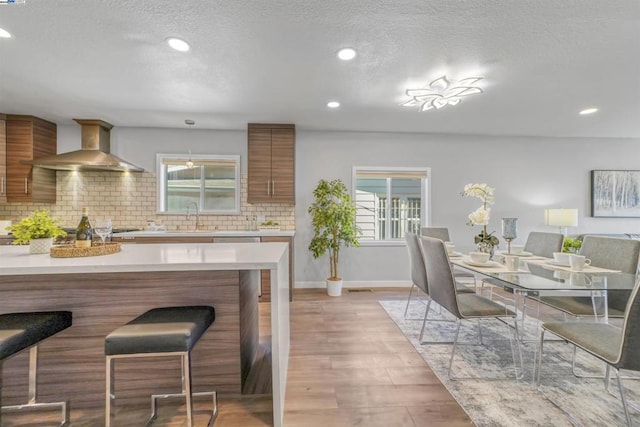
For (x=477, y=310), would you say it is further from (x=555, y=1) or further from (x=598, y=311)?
(x=555, y=1)

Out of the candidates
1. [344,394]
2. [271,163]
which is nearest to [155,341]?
[344,394]

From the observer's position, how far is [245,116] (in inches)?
143

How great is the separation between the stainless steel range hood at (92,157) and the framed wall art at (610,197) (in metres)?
7.28

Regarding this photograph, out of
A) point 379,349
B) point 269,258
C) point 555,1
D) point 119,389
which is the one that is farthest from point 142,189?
point 555,1

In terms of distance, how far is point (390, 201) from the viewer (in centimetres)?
453

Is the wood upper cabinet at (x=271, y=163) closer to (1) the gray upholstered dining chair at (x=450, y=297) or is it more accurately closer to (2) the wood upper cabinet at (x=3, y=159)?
(1) the gray upholstered dining chair at (x=450, y=297)

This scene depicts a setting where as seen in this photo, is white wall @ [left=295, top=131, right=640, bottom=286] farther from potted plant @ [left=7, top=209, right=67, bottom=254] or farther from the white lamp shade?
potted plant @ [left=7, top=209, right=67, bottom=254]

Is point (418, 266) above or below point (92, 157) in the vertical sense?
below

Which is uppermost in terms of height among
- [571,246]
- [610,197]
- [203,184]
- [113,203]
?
[203,184]

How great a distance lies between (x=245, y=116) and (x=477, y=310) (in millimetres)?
3349

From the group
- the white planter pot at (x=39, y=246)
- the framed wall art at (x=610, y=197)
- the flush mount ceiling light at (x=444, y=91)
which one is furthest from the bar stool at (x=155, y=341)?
the framed wall art at (x=610, y=197)

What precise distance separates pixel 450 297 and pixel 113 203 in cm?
461

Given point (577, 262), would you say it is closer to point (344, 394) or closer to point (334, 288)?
point (344, 394)

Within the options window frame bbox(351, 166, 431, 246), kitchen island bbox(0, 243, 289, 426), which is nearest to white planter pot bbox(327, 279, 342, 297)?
window frame bbox(351, 166, 431, 246)
